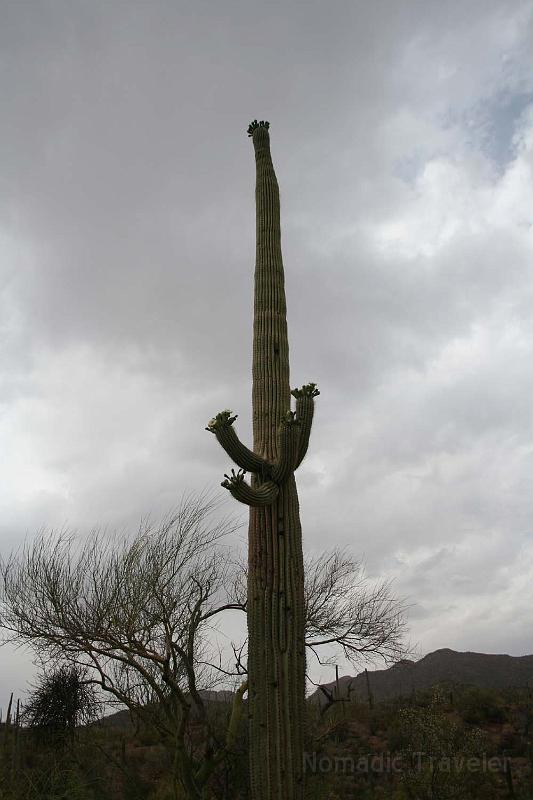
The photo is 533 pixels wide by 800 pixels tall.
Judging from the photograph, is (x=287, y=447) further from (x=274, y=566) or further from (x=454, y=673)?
(x=454, y=673)

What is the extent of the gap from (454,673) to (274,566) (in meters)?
34.6

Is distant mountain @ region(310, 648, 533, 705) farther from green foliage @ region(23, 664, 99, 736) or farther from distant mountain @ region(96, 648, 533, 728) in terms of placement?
green foliage @ region(23, 664, 99, 736)

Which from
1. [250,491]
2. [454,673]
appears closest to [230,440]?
[250,491]

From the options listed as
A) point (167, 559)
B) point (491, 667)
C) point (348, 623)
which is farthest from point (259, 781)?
point (491, 667)

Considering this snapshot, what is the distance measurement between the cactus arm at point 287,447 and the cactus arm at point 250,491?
0.13m

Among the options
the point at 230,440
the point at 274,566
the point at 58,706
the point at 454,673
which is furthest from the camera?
the point at 454,673

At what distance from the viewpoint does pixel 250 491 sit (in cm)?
575

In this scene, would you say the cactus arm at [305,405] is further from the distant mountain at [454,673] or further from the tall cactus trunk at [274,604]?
the distant mountain at [454,673]

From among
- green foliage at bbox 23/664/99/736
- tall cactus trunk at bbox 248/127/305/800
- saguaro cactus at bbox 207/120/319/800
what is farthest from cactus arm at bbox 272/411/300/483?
green foliage at bbox 23/664/99/736

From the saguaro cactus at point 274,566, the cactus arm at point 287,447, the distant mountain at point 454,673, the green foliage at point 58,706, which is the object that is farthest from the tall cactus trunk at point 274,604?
the distant mountain at point 454,673

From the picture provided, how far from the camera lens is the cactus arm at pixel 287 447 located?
602 cm

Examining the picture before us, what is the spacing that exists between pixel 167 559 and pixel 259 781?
506cm

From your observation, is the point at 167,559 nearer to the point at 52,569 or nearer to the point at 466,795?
the point at 52,569

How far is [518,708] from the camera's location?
20031 millimetres
